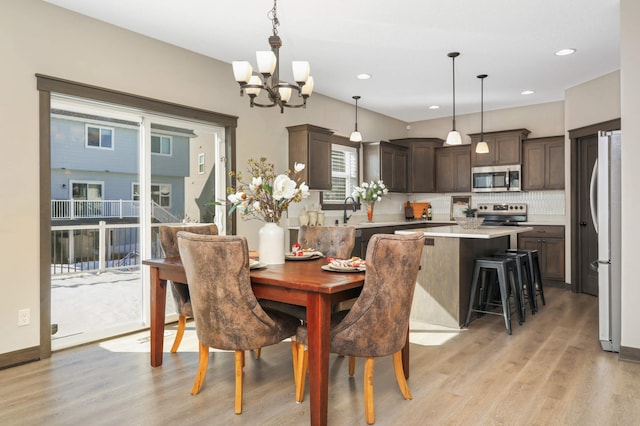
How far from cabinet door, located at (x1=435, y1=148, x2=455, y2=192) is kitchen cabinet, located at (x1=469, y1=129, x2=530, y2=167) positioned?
50cm

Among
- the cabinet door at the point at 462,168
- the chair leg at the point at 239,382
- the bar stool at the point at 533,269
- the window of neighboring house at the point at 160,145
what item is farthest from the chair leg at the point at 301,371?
the cabinet door at the point at 462,168

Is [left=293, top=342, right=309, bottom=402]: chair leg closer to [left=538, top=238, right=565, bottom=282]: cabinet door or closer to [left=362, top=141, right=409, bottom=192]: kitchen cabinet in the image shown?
[left=362, top=141, right=409, bottom=192]: kitchen cabinet

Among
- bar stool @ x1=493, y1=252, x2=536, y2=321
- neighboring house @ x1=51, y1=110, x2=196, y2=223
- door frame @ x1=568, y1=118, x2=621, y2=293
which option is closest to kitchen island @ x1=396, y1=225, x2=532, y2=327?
bar stool @ x1=493, y1=252, x2=536, y2=321

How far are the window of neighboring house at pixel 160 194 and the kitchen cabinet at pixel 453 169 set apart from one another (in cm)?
494

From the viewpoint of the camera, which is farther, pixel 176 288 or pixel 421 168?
pixel 421 168

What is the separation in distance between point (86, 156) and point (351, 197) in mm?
3813

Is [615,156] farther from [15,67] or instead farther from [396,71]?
[15,67]

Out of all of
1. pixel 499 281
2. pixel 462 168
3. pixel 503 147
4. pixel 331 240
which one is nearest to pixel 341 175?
pixel 462 168

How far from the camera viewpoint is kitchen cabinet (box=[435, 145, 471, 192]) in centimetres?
749

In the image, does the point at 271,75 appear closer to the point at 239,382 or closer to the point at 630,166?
the point at 239,382

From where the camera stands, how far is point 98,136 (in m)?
3.94

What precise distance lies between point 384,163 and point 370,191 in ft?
2.15

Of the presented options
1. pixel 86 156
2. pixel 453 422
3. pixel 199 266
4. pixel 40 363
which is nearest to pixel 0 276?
pixel 40 363

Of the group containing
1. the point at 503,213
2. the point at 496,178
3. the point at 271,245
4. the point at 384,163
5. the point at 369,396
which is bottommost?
the point at 369,396
